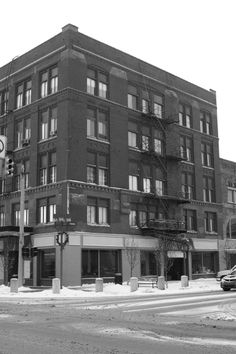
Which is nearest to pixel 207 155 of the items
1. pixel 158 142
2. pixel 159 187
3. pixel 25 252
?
pixel 158 142

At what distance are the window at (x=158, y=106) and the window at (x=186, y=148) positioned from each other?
3.97 metres

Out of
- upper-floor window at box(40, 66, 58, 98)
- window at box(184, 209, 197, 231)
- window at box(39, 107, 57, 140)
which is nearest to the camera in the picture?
window at box(39, 107, 57, 140)

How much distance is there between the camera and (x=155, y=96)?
50.2m

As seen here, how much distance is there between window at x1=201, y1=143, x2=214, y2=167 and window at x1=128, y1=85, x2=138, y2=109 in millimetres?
10945

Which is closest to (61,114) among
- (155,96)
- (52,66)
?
(52,66)

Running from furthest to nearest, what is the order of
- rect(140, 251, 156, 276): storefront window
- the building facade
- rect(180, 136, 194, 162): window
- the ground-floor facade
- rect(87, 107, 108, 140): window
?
the building facade < rect(180, 136, 194, 162): window < rect(140, 251, 156, 276): storefront window < rect(87, 107, 108, 140): window < the ground-floor facade

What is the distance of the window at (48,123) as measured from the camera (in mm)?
42750

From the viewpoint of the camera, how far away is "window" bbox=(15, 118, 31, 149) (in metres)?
45.4

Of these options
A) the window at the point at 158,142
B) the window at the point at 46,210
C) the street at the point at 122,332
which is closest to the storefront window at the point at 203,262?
the window at the point at 158,142

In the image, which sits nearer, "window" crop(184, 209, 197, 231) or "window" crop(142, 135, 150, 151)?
"window" crop(142, 135, 150, 151)

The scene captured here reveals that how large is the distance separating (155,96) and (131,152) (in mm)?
7404

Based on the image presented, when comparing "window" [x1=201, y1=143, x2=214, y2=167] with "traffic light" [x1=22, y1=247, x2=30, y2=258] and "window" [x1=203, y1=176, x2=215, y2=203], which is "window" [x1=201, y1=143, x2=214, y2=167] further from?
"traffic light" [x1=22, y1=247, x2=30, y2=258]

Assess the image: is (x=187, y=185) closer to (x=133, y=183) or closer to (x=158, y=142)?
(x=158, y=142)

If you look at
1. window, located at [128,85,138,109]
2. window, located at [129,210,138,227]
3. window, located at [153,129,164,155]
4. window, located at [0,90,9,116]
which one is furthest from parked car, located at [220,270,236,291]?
window, located at [0,90,9,116]
